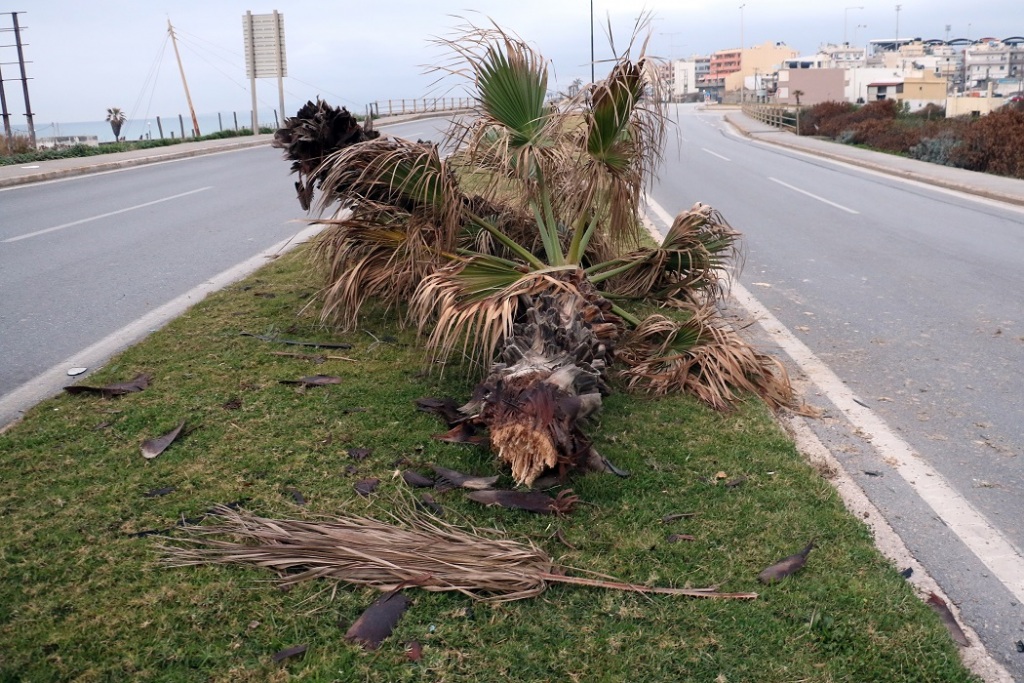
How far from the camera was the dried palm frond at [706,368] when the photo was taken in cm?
499

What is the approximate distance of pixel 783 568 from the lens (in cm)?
320

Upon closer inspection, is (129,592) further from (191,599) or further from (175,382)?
(175,382)

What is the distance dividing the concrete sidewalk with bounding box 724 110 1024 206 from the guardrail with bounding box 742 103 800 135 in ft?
23.1

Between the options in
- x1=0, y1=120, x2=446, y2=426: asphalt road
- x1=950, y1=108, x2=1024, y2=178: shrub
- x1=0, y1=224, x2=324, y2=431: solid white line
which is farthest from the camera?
x1=950, y1=108, x2=1024, y2=178: shrub

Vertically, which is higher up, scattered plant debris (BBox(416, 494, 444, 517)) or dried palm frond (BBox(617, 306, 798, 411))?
dried palm frond (BBox(617, 306, 798, 411))

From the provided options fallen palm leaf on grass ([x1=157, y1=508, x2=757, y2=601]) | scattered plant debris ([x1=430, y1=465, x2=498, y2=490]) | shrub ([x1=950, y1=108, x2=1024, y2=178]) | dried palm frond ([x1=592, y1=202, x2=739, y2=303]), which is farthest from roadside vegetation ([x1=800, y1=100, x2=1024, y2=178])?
fallen palm leaf on grass ([x1=157, y1=508, x2=757, y2=601])

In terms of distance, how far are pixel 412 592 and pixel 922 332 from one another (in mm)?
4958

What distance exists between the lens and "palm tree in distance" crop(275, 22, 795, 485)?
15.2 ft

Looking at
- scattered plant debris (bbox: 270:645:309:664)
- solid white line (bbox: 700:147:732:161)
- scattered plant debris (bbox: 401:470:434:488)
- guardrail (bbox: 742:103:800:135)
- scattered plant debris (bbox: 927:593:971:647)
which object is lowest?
scattered plant debris (bbox: 927:593:971:647)

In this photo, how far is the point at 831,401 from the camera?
5188 millimetres

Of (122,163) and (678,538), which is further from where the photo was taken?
(122,163)

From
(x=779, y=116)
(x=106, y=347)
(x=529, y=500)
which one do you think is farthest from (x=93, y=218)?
(x=779, y=116)

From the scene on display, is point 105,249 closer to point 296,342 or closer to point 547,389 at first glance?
point 296,342

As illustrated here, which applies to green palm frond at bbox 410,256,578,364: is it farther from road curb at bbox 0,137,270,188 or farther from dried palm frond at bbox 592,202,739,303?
road curb at bbox 0,137,270,188
